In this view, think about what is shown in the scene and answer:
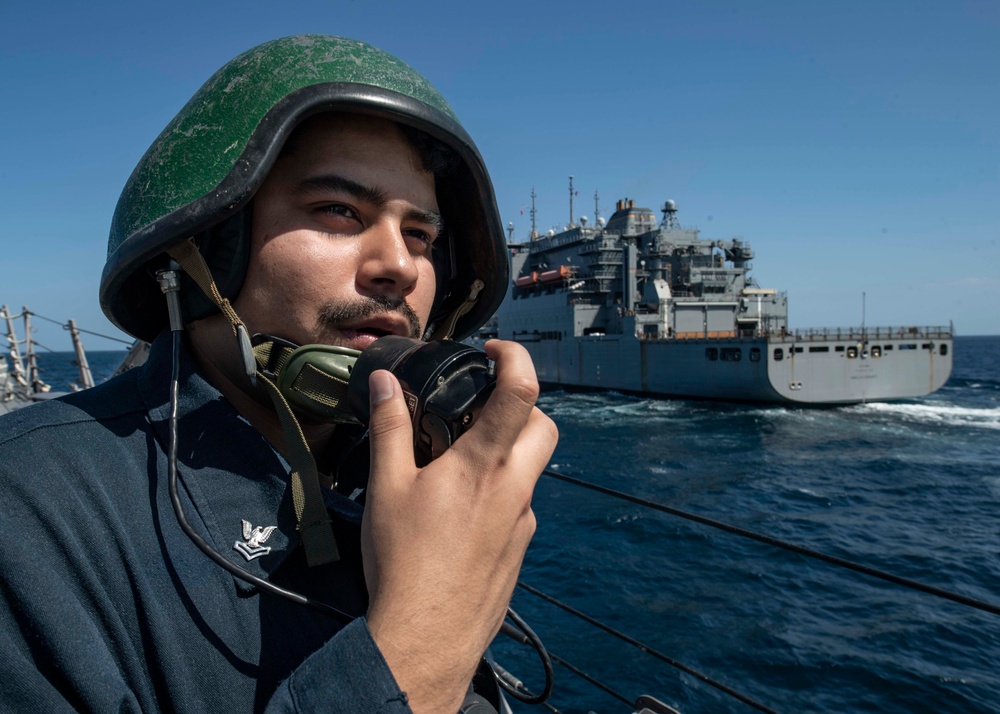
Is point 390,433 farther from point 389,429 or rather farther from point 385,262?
point 385,262

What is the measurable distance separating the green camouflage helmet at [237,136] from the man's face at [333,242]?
69 millimetres

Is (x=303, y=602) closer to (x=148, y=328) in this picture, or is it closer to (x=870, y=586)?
(x=148, y=328)

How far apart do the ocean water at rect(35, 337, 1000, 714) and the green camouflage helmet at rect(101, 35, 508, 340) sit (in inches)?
274

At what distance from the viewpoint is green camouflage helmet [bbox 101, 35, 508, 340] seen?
126cm

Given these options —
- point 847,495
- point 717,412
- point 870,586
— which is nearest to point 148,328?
point 870,586

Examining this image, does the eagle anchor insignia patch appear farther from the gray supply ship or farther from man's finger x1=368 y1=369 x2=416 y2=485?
the gray supply ship

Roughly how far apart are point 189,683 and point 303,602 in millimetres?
216

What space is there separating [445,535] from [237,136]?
1044 millimetres

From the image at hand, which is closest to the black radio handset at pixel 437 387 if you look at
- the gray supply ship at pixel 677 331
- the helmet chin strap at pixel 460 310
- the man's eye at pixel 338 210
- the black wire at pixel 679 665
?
the man's eye at pixel 338 210

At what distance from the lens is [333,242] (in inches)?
52.7

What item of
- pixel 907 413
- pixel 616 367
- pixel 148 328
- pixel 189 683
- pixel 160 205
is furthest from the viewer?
pixel 616 367

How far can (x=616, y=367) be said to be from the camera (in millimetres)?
36344

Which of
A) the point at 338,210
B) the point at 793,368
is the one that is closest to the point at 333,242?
the point at 338,210

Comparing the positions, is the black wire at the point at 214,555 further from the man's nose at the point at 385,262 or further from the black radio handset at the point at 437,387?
the man's nose at the point at 385,262
